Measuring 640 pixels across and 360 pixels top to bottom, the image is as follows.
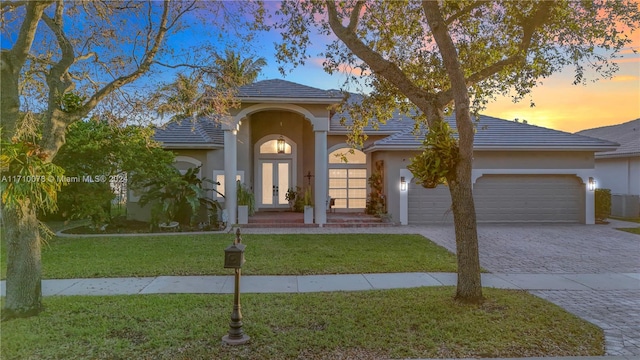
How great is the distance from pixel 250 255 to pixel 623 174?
62.0 ft

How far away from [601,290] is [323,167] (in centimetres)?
940

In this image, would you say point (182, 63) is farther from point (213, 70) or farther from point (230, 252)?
point (230, 252)

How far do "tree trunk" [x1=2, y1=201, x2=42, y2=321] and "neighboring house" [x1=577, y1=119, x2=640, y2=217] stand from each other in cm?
2185

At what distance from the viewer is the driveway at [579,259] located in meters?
5.42

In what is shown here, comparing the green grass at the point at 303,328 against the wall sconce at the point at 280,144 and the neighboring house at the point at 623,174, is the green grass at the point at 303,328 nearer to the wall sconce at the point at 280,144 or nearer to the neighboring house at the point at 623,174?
the wall sconce at the point at 280,144

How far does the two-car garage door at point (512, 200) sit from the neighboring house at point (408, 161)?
4 centimetres

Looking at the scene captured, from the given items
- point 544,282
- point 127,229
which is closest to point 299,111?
point 127,229

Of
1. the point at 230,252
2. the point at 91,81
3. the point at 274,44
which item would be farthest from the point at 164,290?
the point at 274,44

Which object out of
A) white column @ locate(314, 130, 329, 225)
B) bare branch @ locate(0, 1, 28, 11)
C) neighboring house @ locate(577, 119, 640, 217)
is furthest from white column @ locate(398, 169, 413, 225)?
bare branch @ locate(0, 1, 28, 11)

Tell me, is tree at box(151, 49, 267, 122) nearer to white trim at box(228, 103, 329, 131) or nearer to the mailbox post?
the mailbox post

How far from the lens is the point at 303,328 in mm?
4949

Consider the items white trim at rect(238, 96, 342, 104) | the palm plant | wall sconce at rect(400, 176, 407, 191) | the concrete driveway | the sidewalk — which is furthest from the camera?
wall sconce at rect(400, 176, 407, 191)

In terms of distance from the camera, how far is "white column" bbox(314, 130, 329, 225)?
48.5 ft

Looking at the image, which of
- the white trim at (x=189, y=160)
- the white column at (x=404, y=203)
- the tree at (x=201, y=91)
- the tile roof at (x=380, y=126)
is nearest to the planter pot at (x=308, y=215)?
the white column at (x=404, y=203)
